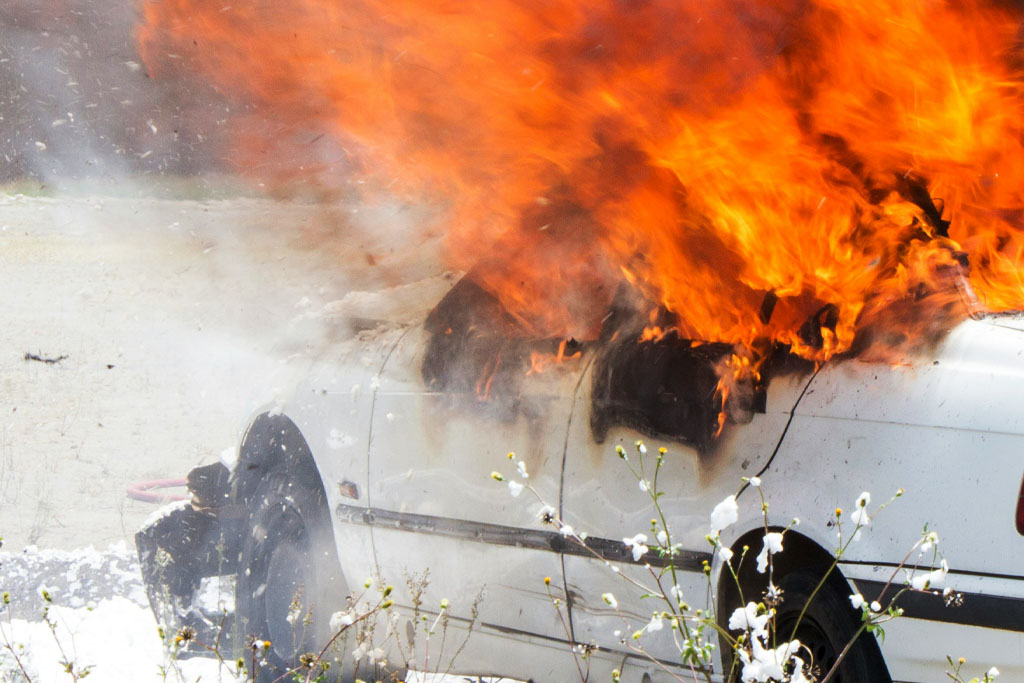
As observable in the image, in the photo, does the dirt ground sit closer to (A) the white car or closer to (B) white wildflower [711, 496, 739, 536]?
(A) the white car

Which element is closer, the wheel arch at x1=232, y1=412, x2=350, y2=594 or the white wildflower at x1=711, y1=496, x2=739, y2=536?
the white wildflower at x1=711, y1=496, x2=739, y2=536

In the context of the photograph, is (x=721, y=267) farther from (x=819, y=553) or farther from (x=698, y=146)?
(x=819, y=553)

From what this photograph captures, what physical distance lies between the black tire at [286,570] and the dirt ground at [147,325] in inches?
21.1

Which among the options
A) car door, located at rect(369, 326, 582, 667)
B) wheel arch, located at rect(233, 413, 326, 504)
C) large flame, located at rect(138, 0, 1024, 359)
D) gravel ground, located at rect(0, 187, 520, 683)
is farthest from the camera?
gravel ground, located at rect(0, 187, 520, 683)

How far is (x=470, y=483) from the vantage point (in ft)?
12.9

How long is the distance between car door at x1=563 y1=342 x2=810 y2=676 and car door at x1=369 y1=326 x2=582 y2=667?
0.12 metres

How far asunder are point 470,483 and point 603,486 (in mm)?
698

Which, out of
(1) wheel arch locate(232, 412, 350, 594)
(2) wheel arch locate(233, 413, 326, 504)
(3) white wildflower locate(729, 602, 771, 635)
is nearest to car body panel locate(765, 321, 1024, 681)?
(3) white wildflower locate(729, 602, 771, 635)

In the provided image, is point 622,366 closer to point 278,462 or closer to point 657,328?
point 657,328

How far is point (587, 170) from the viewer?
439 cm

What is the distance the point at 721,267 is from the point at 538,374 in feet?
2.67

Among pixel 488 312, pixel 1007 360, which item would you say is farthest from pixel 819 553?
pixel 488 312

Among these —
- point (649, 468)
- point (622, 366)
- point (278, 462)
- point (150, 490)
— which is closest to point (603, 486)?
point (649, 468)

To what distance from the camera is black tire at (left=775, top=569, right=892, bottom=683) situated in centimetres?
279
